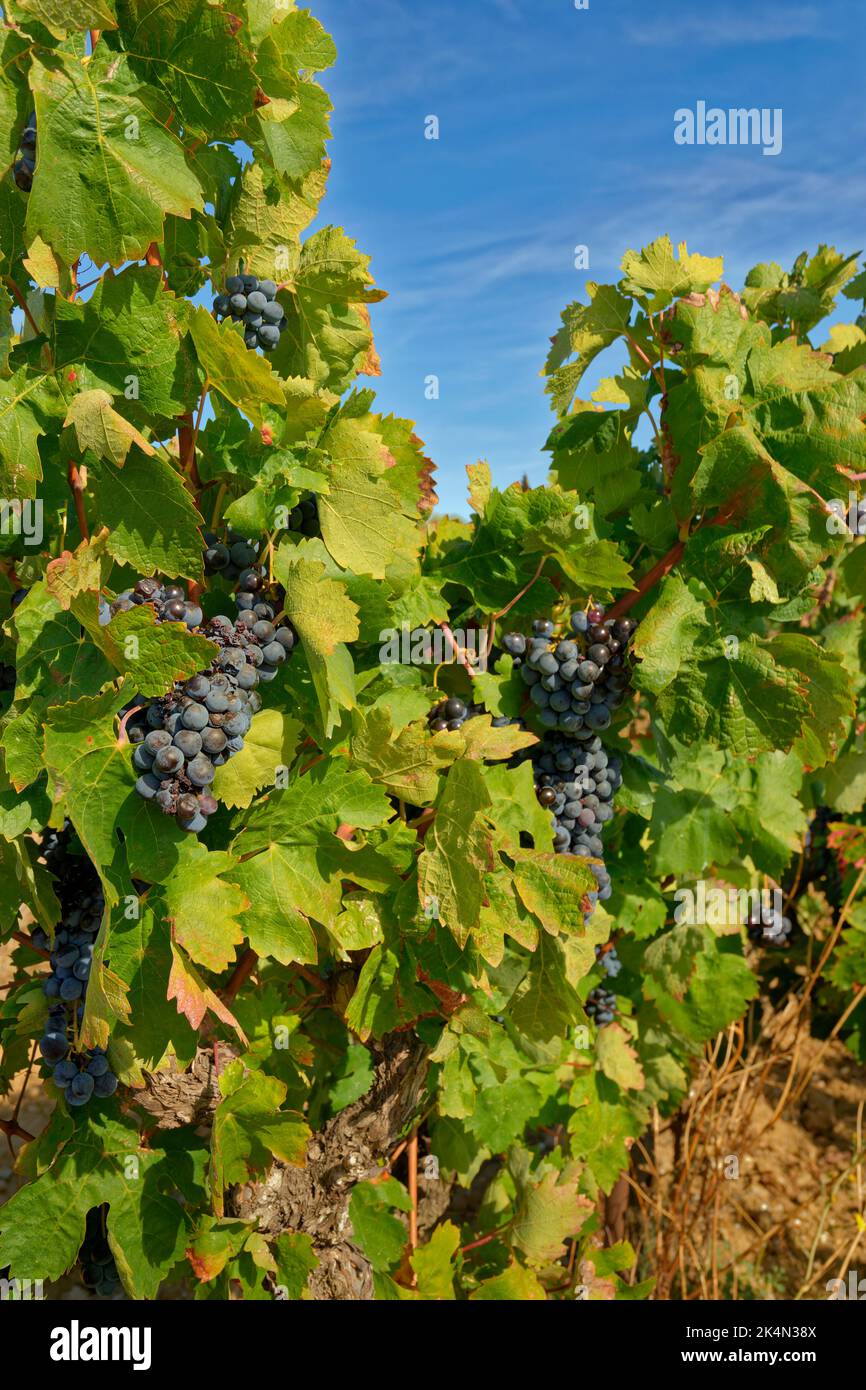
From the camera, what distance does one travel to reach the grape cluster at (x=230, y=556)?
2043 millimetres

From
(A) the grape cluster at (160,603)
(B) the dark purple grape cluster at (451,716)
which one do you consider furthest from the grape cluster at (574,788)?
(A) the grape cluster at (160,603)

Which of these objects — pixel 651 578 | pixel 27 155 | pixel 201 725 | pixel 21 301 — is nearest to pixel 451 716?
pixel 651 578

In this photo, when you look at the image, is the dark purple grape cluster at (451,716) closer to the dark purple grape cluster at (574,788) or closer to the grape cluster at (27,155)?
the dark purple grape cluster at (574,788)

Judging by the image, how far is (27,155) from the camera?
1814 mm

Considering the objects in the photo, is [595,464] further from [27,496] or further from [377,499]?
[27,496]

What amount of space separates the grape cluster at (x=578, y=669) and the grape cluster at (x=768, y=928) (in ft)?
5.28

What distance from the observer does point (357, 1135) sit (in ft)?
8.80

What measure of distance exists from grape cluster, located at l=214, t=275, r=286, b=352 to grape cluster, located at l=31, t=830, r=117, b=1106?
4.03ft

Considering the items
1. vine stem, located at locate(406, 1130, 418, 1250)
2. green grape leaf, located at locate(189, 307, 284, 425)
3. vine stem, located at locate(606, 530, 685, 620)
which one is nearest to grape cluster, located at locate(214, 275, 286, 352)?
green grape leaf, located at locate(189, 307, 284, 425)

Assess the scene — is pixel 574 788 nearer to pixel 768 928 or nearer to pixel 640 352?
pixel 640 352

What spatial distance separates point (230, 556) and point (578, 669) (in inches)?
33.4

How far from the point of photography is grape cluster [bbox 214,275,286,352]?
6.74 ft
